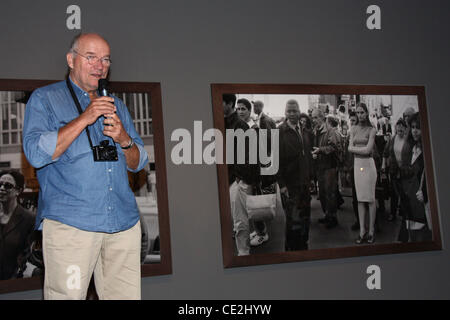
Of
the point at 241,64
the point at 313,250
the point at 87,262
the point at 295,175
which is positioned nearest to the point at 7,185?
the point at 87,262

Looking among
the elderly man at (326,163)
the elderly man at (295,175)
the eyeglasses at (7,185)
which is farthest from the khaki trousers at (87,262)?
the elderly man at (326,163)

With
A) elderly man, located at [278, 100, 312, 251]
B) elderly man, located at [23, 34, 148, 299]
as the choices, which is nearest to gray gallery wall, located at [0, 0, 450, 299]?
elderly man, located at [278, 100, 312, 251]

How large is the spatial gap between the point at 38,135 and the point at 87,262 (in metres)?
0.51

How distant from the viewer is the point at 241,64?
8.95 feet

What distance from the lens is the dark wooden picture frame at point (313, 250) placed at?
256 cm

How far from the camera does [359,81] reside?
2.93 metres

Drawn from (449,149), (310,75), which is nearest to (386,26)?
(310,75)

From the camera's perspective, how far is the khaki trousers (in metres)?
1.55

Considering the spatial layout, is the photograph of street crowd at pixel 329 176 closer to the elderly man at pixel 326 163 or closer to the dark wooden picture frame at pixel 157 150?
the elderly man at pixel 326 163

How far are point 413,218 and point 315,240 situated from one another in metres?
0.74
